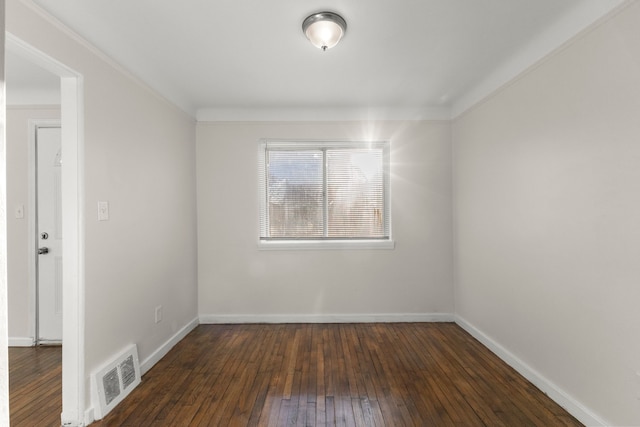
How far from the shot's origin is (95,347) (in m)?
2.09

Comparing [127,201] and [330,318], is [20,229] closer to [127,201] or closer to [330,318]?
[127,201]

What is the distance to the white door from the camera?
3.13 meters

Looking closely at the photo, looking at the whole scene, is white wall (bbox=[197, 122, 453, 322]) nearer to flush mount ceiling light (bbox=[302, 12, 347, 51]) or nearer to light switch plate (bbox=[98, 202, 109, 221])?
light switch plate (bbox=[98, 202, 109, 221])

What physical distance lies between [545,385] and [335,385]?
1.50 m

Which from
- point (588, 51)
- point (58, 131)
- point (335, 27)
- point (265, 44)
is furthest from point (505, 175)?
point (58, 131)

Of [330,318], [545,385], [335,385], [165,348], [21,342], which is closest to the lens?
[545,385]

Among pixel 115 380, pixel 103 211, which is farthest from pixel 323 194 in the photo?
pixel 115 380

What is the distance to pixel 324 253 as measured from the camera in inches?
148

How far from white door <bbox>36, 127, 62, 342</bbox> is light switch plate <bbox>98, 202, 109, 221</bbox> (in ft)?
4.69

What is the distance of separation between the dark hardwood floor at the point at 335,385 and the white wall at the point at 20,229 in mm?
1556

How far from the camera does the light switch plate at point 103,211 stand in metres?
2.15

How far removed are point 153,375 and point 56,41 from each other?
2466 millimetres

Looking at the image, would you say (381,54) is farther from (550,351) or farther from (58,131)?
(58,131)

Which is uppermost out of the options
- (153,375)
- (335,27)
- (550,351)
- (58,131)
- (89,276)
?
(335,27)
